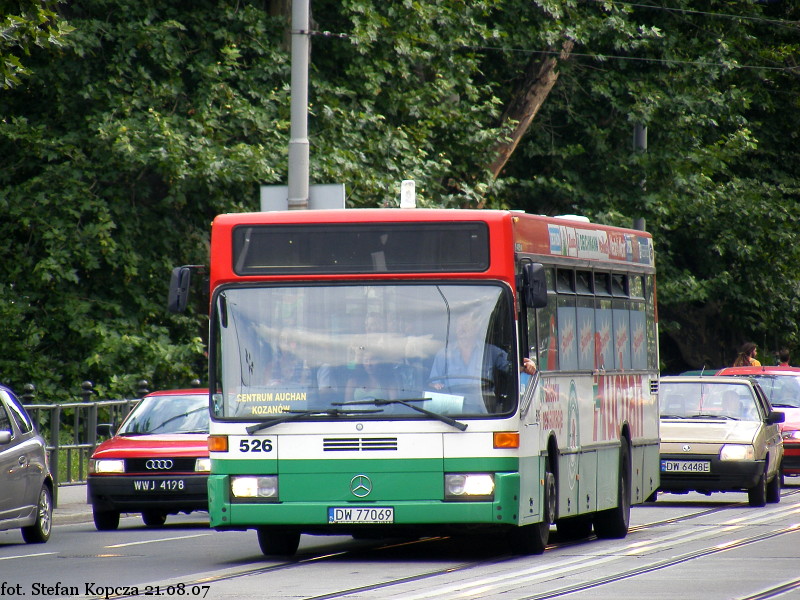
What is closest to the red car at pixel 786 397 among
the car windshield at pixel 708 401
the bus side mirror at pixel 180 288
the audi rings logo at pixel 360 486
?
the car windshield at pixel 708 401

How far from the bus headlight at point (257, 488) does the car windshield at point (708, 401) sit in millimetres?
9773

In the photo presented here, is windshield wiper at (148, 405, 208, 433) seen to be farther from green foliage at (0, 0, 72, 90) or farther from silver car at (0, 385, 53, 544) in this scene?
green foliage at (0, 0, 72, 90)

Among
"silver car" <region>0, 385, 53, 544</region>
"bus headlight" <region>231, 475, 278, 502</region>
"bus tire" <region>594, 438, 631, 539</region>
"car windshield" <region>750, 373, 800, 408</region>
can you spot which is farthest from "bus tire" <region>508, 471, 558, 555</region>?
"car windshield" <region>750, 373, 800, 408</region>

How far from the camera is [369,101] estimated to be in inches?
1083

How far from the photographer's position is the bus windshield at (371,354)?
12.9 m

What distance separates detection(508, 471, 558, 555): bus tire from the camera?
13.8 meters

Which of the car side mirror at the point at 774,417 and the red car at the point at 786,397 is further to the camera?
the red car at the point at 786,397

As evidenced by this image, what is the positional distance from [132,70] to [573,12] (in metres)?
8.57

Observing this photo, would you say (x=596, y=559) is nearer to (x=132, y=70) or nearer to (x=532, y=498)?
(x=532, y=498)

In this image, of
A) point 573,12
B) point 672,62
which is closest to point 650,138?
point 672,62

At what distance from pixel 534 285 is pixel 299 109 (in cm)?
777

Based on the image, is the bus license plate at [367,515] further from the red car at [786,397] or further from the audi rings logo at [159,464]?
the red car at [786,397]

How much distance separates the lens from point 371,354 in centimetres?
1290

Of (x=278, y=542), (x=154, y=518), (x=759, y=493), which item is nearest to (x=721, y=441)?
(x=759, y=493)
